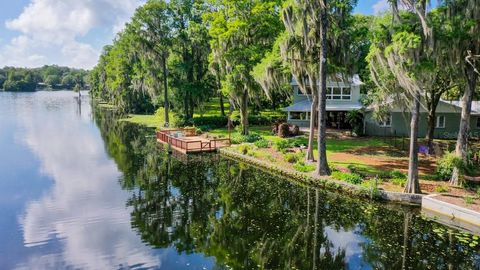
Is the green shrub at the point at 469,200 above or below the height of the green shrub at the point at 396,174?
below

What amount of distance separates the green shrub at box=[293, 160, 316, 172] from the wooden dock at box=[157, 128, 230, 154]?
10032 mm

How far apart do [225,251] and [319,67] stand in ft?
44.4

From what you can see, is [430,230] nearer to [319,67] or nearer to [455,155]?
[455,155]

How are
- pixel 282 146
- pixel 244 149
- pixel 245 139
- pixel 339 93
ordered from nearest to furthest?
pixel 282 146 < pixel 244 149 < pixel 245 139 < pixel 339 93

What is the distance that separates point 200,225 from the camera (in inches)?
602

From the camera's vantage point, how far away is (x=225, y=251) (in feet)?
42.5

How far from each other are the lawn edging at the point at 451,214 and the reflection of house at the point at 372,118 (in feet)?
47.4

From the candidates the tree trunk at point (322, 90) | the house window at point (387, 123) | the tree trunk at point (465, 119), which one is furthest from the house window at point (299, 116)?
the tree trunk at point (465, 119)

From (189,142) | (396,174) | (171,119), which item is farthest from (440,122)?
(171,119)

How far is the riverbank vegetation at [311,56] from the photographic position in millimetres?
16547

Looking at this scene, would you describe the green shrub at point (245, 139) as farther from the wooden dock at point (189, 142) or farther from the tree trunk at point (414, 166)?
the tree trunk at point (414, 166)

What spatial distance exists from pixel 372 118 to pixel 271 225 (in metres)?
21.2

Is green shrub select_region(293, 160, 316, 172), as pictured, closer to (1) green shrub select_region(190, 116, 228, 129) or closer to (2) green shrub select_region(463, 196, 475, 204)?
(2) green shrub select_region(463, 196, 475, 204)

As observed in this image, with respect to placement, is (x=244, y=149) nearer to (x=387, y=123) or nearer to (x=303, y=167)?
(x=303, y=167)
